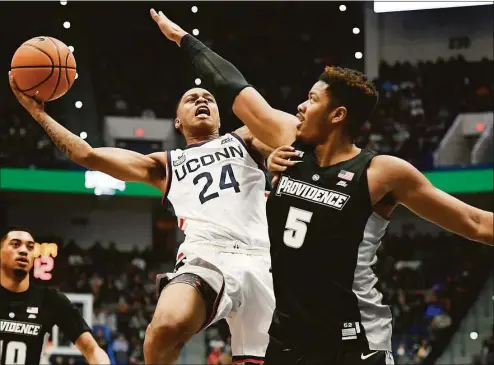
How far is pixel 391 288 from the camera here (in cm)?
1678

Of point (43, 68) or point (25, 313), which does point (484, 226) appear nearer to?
point (43, 68)

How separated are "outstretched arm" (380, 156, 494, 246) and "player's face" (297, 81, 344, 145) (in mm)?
384

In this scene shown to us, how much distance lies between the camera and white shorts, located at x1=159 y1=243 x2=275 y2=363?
4828 mm

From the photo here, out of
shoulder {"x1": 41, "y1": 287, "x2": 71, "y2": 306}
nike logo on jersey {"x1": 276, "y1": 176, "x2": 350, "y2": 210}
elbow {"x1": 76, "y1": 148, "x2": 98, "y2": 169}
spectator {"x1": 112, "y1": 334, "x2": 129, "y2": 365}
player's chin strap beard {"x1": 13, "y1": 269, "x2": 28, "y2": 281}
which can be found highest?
elbow {"x1": 76, "y1": 148, "x2": 98, "y2": 169}

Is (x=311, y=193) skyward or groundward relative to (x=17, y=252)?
skyward

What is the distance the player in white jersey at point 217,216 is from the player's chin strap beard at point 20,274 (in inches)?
71.1

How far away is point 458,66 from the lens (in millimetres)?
19719

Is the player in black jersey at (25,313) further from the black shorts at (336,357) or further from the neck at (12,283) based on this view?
the black shorts at (336,357)

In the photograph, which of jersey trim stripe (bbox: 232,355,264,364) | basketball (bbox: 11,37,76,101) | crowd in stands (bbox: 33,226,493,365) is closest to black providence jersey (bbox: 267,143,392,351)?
jersey trim stripe (bbox: 232,355,264,364)

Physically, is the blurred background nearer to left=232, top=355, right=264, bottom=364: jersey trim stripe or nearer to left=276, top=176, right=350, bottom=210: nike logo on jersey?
left=232, top=355, right=264, bottom=364: jersey trim stripe

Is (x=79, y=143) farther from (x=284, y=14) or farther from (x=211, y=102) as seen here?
(x=284, y=14)

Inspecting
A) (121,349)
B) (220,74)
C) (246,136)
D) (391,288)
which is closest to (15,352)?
(246,136)

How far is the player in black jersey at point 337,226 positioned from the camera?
3316mm

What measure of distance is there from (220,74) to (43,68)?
1.77 metres
